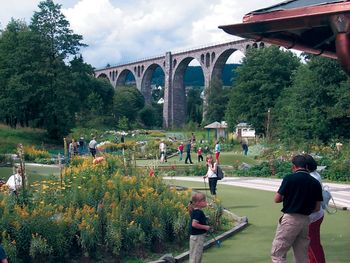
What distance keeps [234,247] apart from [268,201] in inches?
225

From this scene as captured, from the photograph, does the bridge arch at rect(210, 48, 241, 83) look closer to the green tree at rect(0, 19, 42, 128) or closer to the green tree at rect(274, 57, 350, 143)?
the green tree at rect(0, 19, 42, 128)

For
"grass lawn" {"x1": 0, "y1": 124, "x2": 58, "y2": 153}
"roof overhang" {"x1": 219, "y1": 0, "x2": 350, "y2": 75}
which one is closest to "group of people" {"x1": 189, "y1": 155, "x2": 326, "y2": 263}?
"roof overhang" {"x1": 219, "y1": 0, "x2": 350, "y2": 75}

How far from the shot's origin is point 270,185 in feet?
57.0

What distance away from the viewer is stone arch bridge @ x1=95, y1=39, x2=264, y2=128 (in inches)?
2788

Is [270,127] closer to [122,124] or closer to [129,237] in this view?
[129,237]

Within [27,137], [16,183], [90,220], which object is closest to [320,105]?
[27,137]

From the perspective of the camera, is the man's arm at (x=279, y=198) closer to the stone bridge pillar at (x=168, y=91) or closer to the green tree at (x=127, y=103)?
the green tree at (x=127, y=103)

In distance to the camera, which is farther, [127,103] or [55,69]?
[127,103]

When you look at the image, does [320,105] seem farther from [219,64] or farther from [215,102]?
[219,64]

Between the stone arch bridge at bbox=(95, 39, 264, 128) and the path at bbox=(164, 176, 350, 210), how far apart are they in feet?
143

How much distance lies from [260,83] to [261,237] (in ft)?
113

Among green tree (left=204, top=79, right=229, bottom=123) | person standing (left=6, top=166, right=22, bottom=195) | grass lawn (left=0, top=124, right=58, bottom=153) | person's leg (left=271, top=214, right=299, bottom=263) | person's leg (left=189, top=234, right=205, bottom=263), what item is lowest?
person's leg (left=189, top=234, right=205, bottom=263)

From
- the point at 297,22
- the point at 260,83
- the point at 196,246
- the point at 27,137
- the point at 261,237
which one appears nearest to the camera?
the point at 297,22

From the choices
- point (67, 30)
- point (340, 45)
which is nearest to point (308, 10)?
point (340, 45)
